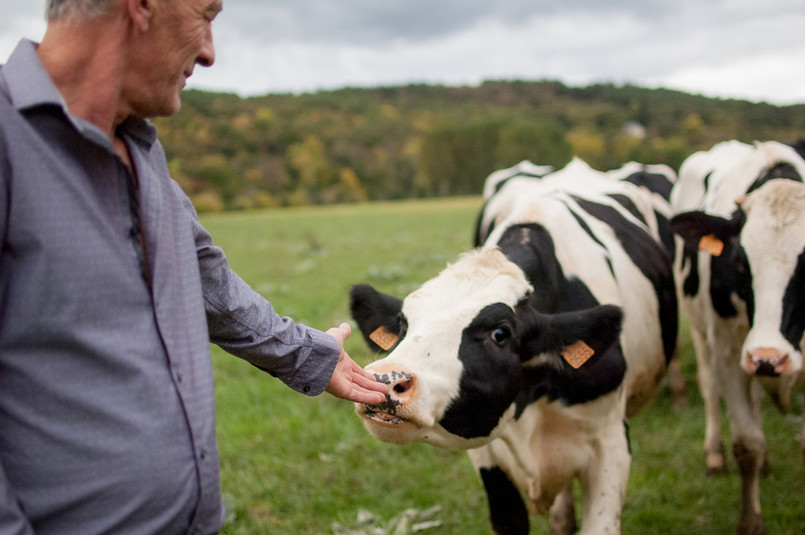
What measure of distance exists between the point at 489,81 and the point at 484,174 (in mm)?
55698

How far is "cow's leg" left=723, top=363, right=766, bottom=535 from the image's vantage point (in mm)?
4164

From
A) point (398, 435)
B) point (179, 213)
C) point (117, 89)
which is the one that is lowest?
point (398, 435)

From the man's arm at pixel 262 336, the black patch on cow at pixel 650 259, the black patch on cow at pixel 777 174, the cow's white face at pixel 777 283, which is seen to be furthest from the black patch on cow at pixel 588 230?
the man's arm at pixel 262 336

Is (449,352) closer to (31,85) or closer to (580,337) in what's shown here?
(580,337)

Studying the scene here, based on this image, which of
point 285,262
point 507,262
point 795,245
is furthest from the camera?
point 285,262

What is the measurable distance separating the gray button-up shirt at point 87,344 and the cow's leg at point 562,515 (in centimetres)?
296

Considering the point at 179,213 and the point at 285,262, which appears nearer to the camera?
the point at 179,213

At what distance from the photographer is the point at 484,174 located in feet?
253

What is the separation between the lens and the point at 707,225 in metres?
4.12

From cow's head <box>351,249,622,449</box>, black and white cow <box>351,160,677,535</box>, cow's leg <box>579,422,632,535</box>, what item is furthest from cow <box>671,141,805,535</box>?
cow's head <box>351,249,622,449</box>

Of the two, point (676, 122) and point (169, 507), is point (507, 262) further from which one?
point (676, 122)

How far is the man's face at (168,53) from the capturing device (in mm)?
1549

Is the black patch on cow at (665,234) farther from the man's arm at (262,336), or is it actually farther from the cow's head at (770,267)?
the man's arm at (262,336)

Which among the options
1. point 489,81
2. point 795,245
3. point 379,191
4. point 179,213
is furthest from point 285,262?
point 489,81
